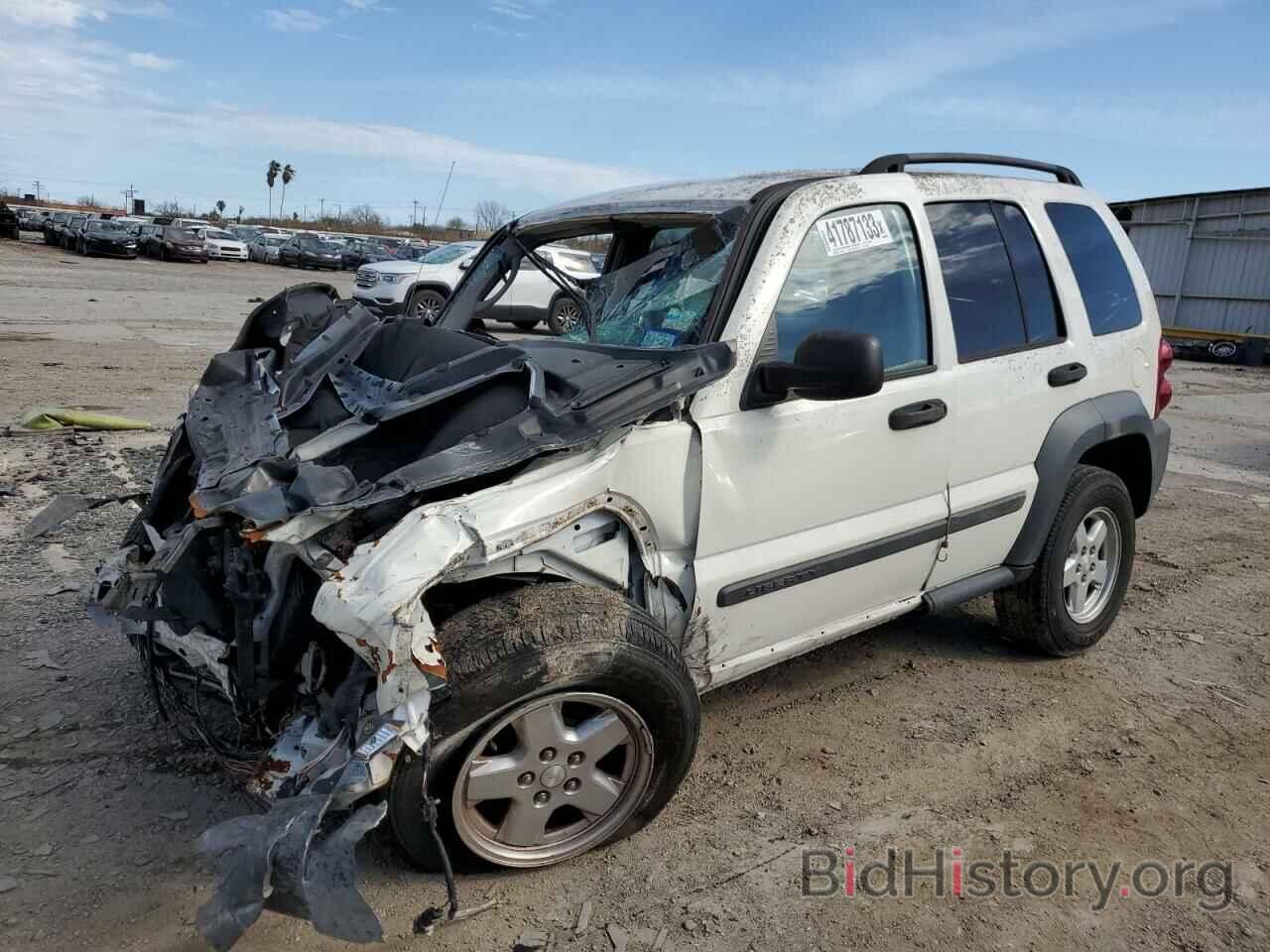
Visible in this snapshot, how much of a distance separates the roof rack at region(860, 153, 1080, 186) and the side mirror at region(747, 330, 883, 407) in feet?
3.34

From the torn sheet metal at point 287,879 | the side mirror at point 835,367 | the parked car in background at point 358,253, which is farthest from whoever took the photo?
the parked car in background at point 358,253

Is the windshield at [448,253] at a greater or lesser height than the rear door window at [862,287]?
lesser

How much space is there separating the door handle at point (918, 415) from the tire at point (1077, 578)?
0.98m

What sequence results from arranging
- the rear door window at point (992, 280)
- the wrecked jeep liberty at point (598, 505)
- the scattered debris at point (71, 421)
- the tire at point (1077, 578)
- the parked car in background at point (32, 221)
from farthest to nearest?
the parked car in background at point (32, 221)
the scattered debris at point (71, 421)
the tire at point (1077, 578)
the rear door window at point (992, 280)
the wrecked jeep liberty at point (598, 505)

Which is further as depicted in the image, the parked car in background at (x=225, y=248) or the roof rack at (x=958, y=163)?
the parked car in background at (x=225, y=248)

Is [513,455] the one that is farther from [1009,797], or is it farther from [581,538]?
[1009,797]

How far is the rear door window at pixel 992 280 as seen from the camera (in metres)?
3.51

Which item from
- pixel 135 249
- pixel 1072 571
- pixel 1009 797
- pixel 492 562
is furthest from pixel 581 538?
pixel 135 249

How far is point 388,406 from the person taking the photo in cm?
286

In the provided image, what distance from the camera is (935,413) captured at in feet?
11.0

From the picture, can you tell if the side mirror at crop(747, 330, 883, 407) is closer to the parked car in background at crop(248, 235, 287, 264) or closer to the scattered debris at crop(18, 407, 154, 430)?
the scattered debris at crop(18, 407, 154, 430)

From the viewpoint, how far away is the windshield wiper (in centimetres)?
358

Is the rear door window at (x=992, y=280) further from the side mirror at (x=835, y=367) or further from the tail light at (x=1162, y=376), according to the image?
the side mirror at (x=835, y=367)

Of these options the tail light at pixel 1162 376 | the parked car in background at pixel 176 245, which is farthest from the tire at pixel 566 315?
the parked car in background at pixel 176 245
